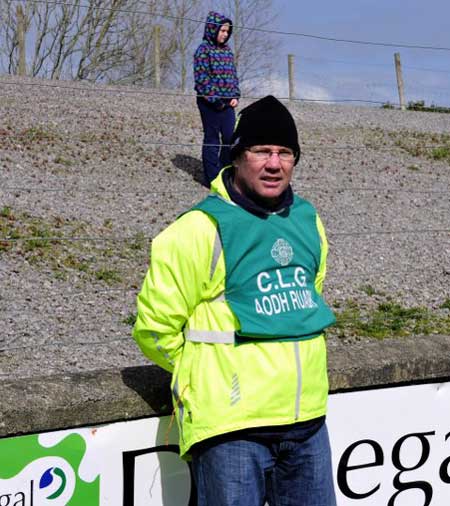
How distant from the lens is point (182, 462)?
3164 millimetres

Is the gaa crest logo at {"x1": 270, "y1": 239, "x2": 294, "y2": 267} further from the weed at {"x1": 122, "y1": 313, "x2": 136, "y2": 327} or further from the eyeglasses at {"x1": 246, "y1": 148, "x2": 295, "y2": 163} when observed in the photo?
the weed at {"x1": 122, "y1": 313, "x2": 136, "y2": 327}

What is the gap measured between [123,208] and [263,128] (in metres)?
6.53

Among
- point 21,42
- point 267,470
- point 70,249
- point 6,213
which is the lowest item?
point 267,470

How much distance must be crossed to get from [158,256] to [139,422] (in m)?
0.77

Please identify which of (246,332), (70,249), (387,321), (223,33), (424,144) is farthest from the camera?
(424,144)

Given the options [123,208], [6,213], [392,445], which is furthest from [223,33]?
[392,445]

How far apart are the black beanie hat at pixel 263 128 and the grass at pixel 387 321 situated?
4.05 metres

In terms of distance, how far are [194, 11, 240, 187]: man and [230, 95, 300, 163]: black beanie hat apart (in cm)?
633

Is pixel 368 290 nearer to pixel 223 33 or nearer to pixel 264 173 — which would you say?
pixel 223 33

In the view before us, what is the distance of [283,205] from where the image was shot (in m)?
2.76

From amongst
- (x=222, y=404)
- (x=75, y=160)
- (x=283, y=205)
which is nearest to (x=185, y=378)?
(x=222, y=404)

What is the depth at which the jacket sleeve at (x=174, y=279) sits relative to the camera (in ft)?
8.46

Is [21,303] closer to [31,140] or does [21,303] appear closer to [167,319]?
[167,319]

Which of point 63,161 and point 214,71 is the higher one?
point 214,71
